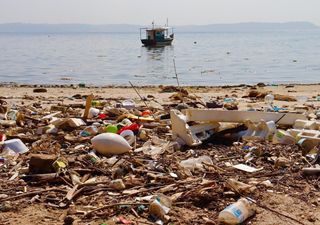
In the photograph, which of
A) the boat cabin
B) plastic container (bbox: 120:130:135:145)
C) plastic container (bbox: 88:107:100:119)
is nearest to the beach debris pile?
plastic container (bbox: 120:130:135:145)

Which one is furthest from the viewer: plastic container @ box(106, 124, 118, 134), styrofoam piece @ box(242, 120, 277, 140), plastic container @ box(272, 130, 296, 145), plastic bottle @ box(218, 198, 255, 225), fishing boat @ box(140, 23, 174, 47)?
fishing boat @ box(140, 23, 174, 47)

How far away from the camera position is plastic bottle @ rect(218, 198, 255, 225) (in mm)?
3992

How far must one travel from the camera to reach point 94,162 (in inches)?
222

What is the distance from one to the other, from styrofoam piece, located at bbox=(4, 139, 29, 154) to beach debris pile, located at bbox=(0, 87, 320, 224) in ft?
0.04

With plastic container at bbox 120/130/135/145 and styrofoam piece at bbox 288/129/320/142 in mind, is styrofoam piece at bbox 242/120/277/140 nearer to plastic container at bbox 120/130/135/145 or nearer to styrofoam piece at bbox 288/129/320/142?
styrofoam piece at bbox 288/129/320/142

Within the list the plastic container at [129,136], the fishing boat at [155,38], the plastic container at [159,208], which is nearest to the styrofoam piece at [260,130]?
the plastic container at [129,136]

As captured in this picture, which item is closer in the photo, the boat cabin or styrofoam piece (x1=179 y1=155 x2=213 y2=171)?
styrofoam piece (x1=179 y1=155 x2=213 y2=171)

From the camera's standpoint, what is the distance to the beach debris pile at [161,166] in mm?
4230

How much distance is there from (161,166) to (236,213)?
1477 millimetres

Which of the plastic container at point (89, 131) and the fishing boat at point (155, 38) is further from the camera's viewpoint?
the fishing boat at point (155, 38)

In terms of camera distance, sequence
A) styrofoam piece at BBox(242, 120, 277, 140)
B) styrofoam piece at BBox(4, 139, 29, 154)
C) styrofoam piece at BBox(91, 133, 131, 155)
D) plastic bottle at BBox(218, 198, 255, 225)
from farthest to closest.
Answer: styrofoam piece at BBox(242, 120, 277, 140), styrofoam piece at BBox(4, 139, 29, 154), styrofoam piece at BBox(91, 133, 131, 155), plastic bottle at BBox(218, 198, 255, 225)

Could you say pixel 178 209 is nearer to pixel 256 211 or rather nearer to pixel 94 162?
pixel 256 211

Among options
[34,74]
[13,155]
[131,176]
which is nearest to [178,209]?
[131,176]

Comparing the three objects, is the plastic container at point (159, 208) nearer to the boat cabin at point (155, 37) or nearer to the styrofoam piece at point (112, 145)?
the styrofoam piece at point (112, 145)
